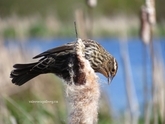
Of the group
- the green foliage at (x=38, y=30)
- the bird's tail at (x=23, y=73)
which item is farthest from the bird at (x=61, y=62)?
the green foliage at (x=38, y=30)

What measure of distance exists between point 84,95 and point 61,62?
83 mm

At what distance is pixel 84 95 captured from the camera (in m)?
0.92

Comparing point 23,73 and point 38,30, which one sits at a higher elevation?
point 38,30

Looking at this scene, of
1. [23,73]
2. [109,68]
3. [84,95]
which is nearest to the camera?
[84,95]

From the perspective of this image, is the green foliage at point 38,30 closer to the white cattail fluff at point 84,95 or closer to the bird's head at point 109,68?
the bird's head at point 109,68

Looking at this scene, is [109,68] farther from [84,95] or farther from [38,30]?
[38,30]

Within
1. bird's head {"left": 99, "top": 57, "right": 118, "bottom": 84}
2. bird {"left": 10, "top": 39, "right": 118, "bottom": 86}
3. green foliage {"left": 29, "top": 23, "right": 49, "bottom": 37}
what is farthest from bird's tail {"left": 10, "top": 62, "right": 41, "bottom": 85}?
green foliage {"left": 29, "top": 23, "right": 49, "bottom": 37}

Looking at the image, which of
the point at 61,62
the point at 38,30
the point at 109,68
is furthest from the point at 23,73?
the point at 38,30

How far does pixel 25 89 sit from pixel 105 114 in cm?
124

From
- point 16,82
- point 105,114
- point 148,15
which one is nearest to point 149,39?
point 148,15

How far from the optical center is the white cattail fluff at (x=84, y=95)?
3.00ft

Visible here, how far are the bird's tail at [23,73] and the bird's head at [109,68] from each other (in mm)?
128

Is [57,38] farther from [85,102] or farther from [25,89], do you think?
[85,102]

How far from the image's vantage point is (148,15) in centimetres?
157
